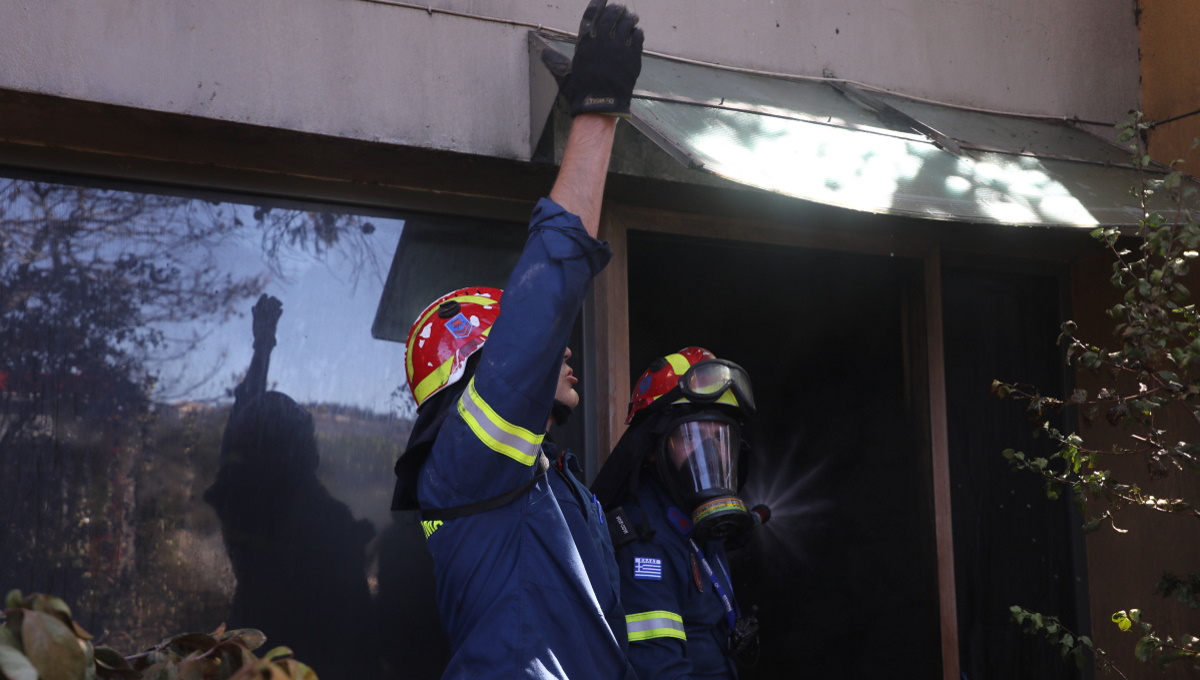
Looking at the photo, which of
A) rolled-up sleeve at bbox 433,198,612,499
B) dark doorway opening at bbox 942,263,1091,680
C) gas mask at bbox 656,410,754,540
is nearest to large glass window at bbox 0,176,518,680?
gas mask at bbox 656,410,754,540

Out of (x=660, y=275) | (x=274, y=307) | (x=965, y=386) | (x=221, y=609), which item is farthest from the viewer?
(x=965, y=386)

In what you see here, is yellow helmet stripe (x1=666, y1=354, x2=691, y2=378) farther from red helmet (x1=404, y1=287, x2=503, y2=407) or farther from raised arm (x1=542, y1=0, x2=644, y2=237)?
raised arm (x1=542, y1=0, x2=644, y2=237)

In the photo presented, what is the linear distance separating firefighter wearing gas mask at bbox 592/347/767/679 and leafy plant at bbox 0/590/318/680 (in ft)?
4.76

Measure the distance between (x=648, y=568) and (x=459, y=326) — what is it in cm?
84

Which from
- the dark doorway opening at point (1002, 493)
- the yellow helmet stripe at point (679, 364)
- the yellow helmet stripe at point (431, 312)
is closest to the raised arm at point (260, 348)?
the yellow helmet stripe at point (431, 312)

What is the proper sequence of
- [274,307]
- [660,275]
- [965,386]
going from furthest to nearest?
[965,386], [660,275], [274,307]

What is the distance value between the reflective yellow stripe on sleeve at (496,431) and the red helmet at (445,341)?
14.4 inches

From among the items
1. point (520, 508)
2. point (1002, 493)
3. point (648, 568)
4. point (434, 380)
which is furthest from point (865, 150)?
point (1002, 493)

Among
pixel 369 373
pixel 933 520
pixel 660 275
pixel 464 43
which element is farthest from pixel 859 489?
pixel 464 43

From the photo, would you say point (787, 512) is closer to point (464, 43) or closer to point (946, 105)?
point (946, 105)

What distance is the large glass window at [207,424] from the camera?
119 inches

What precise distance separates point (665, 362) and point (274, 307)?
1249 millimetres

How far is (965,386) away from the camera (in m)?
4.39

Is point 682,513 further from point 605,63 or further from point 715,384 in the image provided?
point 605,63
